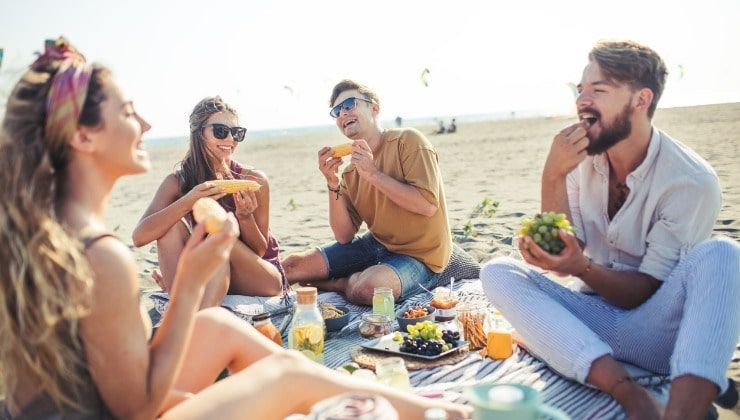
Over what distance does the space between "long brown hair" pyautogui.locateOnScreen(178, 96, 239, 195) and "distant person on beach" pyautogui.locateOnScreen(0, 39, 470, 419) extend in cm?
289

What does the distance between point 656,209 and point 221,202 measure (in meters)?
3.46

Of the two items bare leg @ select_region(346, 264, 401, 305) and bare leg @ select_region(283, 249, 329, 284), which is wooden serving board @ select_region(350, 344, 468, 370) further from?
bare leg @ select_region(283, 249, 329, 284)

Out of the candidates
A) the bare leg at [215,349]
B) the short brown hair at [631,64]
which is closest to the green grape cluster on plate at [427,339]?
the bare leg at [215,349]

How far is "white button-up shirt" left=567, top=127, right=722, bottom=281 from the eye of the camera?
3.62 m

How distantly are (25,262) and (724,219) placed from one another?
8.23 meters

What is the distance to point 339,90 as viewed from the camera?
576cm

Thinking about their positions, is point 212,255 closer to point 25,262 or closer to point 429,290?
→ point 25,262

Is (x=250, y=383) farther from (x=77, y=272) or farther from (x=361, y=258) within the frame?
(x=361, y=258)

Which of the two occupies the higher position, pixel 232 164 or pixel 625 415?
pixel 232 164

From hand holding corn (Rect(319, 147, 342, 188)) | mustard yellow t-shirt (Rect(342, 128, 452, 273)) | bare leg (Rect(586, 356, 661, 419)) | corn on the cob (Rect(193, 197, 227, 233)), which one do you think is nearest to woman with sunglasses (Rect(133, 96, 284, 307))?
hand holding corn (Rect(319, 147, 342, 188))

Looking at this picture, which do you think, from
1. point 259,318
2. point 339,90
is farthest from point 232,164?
point 259,318

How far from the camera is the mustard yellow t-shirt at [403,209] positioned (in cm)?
557

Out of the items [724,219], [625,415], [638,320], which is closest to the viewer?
[625,415]

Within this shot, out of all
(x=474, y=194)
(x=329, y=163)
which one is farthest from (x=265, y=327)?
(x=474, y=194)
